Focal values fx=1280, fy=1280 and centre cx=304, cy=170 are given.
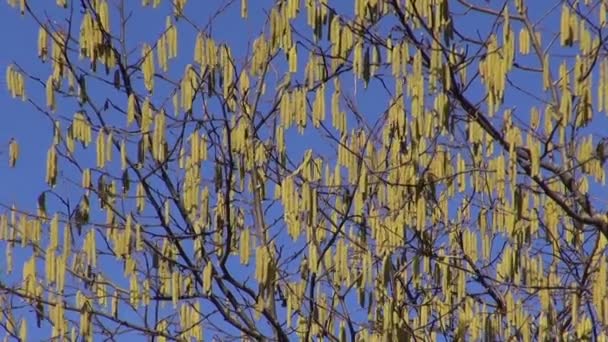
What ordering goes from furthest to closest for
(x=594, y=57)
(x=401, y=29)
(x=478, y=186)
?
(x=478, y=186), (x=401, y=29), (x=594, y=57)

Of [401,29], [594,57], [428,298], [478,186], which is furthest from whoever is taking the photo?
[428,298]

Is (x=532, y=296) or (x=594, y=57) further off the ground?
(x=594, y=57)

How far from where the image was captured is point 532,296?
4910 mm

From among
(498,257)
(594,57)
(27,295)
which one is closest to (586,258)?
(498,257)

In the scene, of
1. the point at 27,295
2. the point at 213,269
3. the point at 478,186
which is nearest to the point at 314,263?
the point at 213,269

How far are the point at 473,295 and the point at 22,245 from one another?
5.84 ft

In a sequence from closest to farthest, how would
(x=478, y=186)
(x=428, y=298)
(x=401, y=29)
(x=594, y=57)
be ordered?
(x=594, y=57) → (x=401, y=29) → (x=478, y=186) → (x=428, y=298)

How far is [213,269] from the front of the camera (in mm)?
4793

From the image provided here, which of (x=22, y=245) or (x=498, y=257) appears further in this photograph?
(x=498, y=257)

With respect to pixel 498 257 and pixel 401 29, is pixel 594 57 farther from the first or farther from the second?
pixel 498 257

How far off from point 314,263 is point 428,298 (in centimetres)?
76

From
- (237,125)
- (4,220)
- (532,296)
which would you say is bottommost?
(532,296)

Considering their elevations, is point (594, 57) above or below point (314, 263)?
above

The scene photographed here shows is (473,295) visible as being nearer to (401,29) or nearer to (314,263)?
(314,263)
